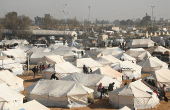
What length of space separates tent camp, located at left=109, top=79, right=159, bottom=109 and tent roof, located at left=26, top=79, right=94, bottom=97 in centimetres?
139

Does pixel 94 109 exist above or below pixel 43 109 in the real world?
below

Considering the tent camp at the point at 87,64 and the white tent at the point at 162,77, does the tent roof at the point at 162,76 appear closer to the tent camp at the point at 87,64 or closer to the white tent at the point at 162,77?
the white tent at the point at 162,77

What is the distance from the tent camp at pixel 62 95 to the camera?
13.1 meters

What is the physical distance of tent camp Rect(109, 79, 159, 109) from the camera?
42.3 ft

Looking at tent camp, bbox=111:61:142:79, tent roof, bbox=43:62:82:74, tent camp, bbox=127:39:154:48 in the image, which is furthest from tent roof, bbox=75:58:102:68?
tent camp, bbox=127:39:154:48

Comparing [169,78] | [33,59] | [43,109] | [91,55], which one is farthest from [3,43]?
[43,109]

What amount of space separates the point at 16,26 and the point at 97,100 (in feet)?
165

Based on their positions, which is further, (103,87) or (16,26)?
(16,26)

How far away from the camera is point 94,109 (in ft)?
42.6

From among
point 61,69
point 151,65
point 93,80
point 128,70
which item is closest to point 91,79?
point 93,80

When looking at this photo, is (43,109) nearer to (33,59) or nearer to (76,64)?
(76,64)

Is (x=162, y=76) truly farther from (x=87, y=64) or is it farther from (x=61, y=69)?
(x=87, y=64)

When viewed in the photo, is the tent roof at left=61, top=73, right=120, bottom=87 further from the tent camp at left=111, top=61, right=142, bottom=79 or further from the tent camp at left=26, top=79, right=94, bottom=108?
the tent camp at left=111, top=61, right=142, bottom=79

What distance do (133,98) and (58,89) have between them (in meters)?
3.59
